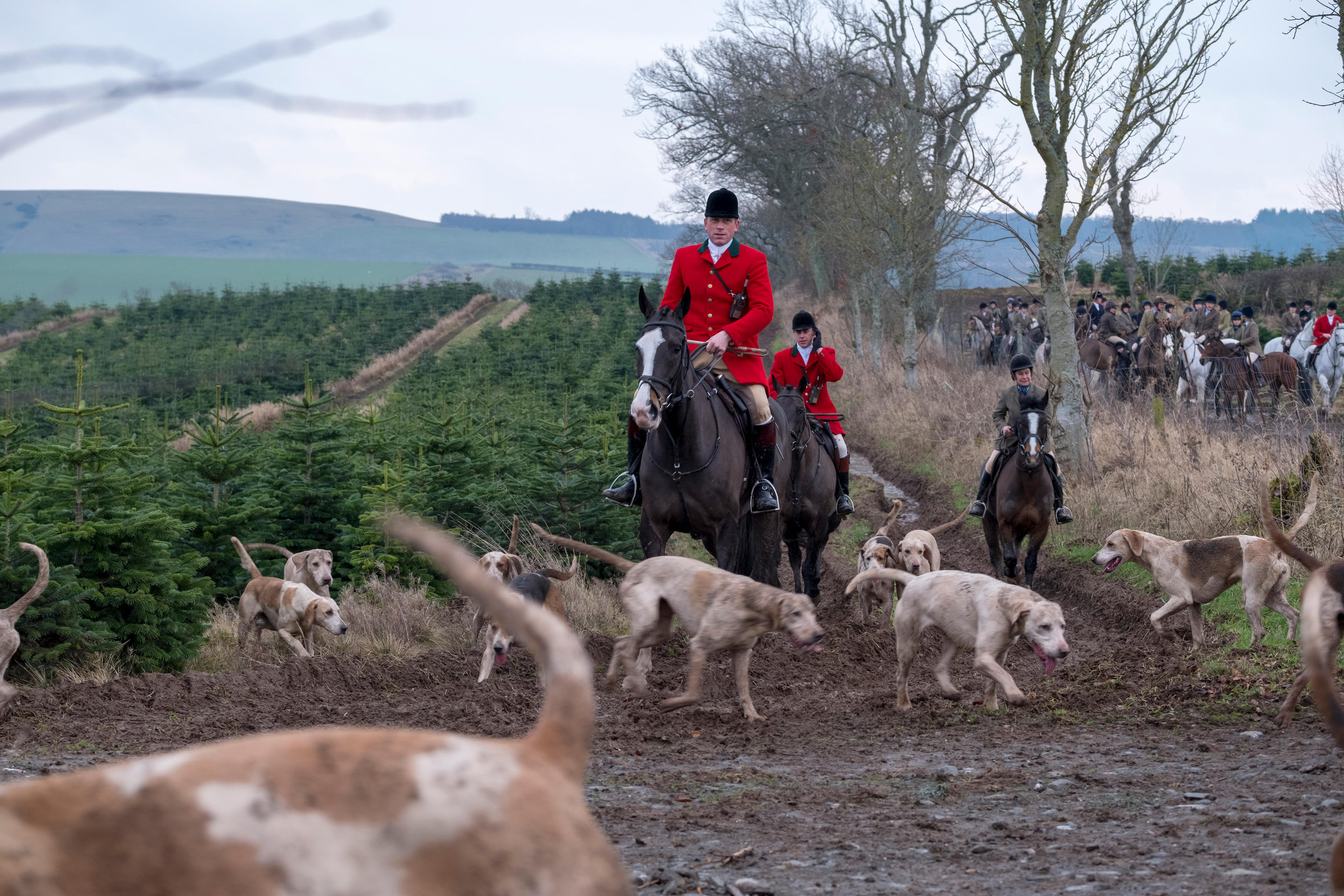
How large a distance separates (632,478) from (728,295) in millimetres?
1609

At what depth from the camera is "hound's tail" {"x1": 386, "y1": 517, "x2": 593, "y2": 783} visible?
69.4 inches

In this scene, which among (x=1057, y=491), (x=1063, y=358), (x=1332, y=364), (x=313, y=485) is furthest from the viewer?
(x=1332, y=364)

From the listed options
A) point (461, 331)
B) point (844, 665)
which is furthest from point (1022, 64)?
point (461, 331)

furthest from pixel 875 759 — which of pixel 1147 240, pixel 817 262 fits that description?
pixel 817 262

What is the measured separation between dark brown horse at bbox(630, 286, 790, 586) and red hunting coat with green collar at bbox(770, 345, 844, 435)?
3.89 meters

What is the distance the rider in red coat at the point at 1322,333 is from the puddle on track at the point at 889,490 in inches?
335

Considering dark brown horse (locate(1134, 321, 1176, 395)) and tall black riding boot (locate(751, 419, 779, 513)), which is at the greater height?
dark brown horse (locate(1134, 321, 1176, 395))

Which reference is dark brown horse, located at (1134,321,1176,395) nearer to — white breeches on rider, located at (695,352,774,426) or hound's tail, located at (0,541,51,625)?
white breeches on rider, located at (695,352,774,426)

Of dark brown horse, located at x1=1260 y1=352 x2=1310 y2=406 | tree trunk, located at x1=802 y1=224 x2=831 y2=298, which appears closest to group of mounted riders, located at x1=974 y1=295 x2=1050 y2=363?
tree trunk, located at x1=802 y1=224 x2=831 y2=298

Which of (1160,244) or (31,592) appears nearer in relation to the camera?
(31,592)

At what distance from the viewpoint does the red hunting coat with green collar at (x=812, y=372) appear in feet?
40.2

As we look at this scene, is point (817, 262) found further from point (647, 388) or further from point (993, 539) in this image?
point (647, 388)

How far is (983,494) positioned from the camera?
41.6 ft

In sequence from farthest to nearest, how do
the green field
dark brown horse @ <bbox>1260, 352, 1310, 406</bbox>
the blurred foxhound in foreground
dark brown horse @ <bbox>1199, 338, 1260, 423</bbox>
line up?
the green field < dark brown horse @ <bbox>1260, 352, 1310, 406</bbox> < dark brown horse @ <bbox>1199, 338, 1260, 423</bbox> < the blurred foxhound in foreground
